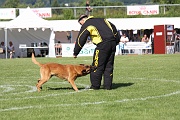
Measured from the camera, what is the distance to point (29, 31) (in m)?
38.8

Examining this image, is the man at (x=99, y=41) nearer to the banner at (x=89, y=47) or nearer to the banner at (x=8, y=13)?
the banner at (x=89, y=47)

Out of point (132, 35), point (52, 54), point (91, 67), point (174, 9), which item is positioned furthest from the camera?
point (174, 9)

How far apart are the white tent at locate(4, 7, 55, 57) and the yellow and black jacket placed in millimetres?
22566

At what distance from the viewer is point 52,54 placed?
3669 centimetres

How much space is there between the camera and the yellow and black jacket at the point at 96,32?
12.5 meters

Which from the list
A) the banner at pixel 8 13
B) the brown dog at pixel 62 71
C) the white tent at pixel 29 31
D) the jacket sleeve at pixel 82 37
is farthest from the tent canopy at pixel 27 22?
the brown dog at pixel 62 71

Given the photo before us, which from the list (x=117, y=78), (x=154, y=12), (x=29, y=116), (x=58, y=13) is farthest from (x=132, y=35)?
(x=29, y=116)

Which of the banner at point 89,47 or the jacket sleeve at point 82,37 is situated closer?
the jacket sleeve at point 82,37

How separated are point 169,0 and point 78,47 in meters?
67.3

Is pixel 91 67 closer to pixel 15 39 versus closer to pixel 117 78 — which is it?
pixel 117 78

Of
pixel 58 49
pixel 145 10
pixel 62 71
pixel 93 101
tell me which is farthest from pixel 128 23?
pixel 93 101

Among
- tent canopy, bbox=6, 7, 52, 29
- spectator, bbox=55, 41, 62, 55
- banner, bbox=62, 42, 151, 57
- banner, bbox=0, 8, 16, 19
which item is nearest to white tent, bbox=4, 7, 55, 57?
tent canopy, bbox=6, 7, 52, 29

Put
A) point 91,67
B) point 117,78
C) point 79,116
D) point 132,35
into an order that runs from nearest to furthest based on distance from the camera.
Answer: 1. point 79,116
2. point 91,67
3. point 117,78
4. point 132,35

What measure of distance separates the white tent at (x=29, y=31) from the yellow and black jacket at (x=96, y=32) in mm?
22566
